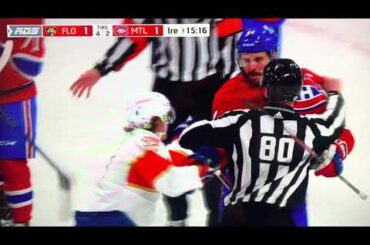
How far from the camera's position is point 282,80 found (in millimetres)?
2562

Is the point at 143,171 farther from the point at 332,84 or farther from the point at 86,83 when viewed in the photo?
the point at 332,84

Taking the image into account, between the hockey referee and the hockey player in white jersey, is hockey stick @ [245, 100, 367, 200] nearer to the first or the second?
the hockey referee

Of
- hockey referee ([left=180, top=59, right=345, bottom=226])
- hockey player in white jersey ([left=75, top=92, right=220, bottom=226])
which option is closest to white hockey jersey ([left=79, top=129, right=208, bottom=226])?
hockey player in white jersey ([left=75, top=92, right=220, bottom=226])

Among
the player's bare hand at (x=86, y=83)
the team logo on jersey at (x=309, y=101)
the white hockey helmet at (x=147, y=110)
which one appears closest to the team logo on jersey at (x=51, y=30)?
the player's bare hand at (x=86, y=83)

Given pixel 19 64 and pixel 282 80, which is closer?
pixel 282 80

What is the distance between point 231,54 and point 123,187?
956mm

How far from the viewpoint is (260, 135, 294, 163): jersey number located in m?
2.60

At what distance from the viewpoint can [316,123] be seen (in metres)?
2.63

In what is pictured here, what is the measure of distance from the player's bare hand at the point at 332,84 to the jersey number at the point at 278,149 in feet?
1.22

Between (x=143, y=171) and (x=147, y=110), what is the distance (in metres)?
0.34

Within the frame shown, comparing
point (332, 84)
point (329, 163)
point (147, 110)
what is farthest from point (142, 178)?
point (332, 84)

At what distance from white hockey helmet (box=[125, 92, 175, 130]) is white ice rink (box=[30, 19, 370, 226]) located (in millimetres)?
51

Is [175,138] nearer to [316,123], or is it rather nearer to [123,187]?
[123,187]
